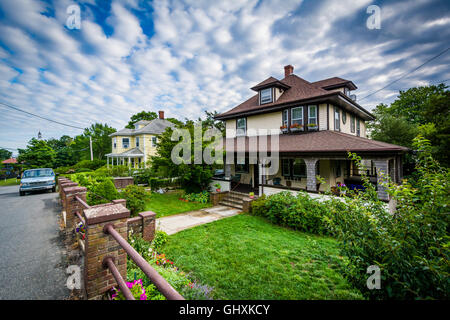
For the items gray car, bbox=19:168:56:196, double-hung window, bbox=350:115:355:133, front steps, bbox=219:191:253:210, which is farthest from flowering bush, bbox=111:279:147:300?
double-hung window, bbox=350:115:355:133

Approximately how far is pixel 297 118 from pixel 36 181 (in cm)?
1861

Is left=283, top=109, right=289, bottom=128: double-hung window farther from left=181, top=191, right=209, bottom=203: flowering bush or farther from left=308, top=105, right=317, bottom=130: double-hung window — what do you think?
left=181, top=191, right=209, bottom=203: flowering bush

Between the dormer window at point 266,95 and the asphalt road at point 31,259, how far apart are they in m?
14.2

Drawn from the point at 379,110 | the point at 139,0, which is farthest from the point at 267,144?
the point at 379,110

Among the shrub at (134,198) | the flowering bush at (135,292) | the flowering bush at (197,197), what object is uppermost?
the shrub at (134,198)

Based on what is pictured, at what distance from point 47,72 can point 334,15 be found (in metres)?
16.1

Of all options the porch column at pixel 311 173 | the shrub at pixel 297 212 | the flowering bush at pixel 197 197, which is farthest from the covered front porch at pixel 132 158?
the porch column at pixel 311 173

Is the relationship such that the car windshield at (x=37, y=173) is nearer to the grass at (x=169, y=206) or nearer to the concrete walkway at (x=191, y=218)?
the grass at (x=169, y=206)

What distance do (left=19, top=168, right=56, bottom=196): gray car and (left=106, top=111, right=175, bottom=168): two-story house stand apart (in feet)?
42.5

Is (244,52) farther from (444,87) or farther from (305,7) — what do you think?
(444,87)

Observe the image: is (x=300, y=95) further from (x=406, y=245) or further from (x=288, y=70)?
(x=406, y=245)

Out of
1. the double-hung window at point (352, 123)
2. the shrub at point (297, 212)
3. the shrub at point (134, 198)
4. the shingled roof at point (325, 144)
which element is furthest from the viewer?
the double-hung window at point (352, 123)

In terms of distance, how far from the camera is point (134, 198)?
7.10 meters

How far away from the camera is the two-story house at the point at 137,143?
28156 millimetres
